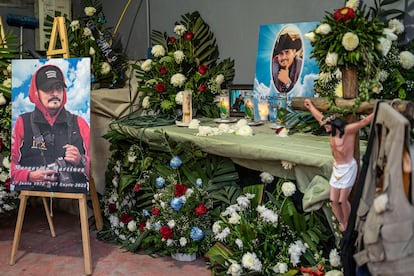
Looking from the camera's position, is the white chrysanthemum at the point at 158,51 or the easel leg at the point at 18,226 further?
the white chrysanthemum at the point at 158,51

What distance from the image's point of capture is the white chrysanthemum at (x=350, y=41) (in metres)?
1.94

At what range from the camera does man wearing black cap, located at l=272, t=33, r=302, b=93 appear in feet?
9.96

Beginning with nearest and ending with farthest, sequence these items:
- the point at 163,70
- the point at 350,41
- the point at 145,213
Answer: the point at 350,41
the point at 145,213
the point at 163,70

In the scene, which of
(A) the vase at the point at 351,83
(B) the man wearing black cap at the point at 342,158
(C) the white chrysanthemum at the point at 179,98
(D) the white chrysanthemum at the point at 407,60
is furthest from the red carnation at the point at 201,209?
(D) the white chrysanthemum at the point at 407,60

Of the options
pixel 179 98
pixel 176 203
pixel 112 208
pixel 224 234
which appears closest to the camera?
pixel 224 234

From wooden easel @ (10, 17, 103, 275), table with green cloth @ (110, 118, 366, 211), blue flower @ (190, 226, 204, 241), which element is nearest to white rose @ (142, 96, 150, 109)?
table with green cloth @ (110, 118, 366, 211)

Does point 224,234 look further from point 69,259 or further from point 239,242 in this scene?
point 69,259

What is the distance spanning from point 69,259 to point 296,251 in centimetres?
150

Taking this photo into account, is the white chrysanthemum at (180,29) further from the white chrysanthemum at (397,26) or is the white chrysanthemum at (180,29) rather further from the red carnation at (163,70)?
the white chrysanthemum at (397,26)

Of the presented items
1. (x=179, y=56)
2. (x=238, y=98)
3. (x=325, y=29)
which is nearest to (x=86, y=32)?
(x=179, y=56)

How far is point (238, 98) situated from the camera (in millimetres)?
3453

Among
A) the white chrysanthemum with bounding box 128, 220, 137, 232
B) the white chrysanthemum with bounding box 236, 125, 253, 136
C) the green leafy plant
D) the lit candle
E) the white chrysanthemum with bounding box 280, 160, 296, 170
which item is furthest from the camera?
the green leafy plant

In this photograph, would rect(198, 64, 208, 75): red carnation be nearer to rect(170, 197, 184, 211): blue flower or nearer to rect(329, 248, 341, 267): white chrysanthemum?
rect(170, 197, 184, 211): blue flower

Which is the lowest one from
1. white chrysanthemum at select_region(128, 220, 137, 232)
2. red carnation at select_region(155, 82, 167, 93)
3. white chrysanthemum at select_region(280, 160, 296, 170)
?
white chrysanthemum at select_region(128, 220, 137, 232)
